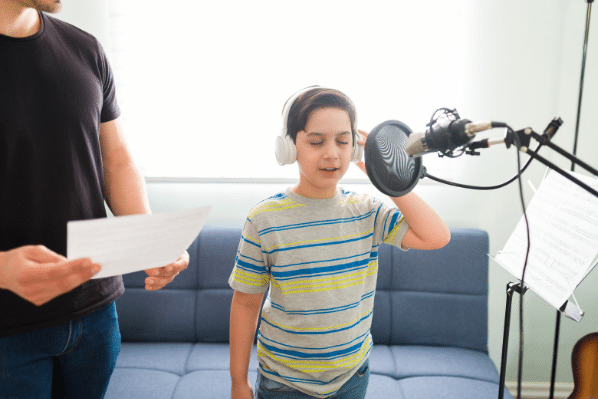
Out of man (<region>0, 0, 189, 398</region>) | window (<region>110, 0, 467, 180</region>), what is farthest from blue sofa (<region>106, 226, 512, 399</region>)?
man (<region>0, 0, 189, 398</region>)

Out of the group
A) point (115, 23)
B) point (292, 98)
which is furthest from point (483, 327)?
point (115, 23)

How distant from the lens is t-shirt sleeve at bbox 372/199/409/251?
3.05 ft

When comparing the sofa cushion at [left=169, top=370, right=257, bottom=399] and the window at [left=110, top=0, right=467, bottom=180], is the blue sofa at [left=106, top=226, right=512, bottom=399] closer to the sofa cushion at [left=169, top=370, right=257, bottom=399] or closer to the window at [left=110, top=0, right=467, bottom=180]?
the sofa cushion at [left=169, top=370, right=257, bottom=399]

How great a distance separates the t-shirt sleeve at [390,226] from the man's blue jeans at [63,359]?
0.68m

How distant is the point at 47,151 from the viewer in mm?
751

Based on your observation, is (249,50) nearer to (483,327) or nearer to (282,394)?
(282,394)

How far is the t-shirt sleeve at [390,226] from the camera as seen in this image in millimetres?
931

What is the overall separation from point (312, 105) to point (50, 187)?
22.7 inches

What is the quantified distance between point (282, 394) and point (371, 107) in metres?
1.44

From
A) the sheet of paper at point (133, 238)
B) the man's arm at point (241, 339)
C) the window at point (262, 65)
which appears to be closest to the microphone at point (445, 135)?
the sheet of paper at point (133, 238)

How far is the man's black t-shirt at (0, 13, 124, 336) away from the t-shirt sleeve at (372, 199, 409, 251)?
25.9 inches

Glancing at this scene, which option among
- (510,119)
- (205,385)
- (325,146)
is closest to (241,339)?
(325,146)

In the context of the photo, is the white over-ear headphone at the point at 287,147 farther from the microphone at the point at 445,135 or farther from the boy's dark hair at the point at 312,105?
the microphone at the point at 445,135

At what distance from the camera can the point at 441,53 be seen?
72.9 inches
